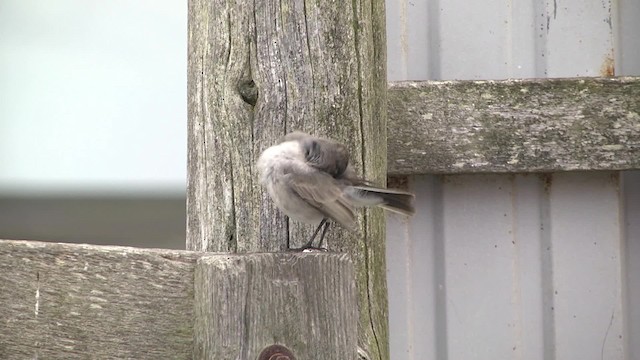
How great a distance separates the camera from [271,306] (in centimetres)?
153

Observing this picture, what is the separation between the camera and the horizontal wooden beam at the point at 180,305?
153 centimetres

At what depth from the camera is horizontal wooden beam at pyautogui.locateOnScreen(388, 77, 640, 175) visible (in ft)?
9.02

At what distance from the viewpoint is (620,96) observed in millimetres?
2766

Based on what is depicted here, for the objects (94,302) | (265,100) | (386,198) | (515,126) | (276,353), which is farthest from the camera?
(515,126)

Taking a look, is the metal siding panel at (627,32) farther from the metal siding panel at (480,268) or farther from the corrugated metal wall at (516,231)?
the metal siding panel at (480,268)

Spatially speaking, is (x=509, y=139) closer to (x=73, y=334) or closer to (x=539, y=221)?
(x=539, y=221)

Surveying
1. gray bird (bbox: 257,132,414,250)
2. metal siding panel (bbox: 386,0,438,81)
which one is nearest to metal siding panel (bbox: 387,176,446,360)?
metal siding panel (bbox: 386,0,438,81)

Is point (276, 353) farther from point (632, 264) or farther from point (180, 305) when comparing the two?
point (632, 264)

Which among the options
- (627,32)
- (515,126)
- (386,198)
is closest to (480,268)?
(515,126)

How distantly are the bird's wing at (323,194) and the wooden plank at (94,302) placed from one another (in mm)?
459

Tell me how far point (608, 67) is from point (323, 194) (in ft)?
4.48

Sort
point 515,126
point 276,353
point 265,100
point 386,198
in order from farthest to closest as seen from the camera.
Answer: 1. point 515,126
2. point 265,100
3. point 386,198
4. point 276,353

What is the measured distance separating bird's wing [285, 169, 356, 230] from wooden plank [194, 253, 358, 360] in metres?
0.40

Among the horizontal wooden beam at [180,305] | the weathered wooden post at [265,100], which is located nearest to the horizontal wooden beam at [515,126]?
the weathered wooden post at [265,100]
